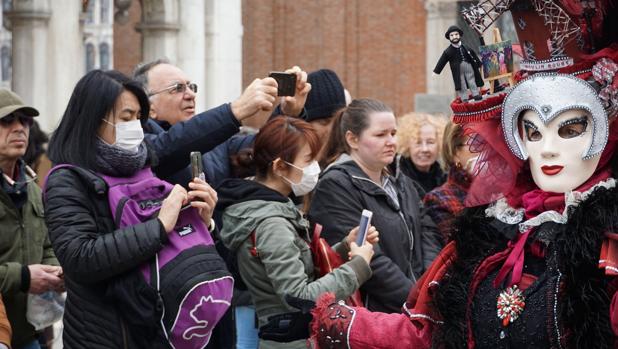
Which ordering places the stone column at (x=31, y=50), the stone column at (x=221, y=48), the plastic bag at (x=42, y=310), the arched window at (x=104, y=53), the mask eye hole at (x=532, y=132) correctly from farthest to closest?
1. the arched window at (x=104, y=53)
2. the stone column at (x=221, y=48)
3. the stone column at (x=31, y=50)
4. the plastic bag at (x=42, y=310)
5. the mask eye hole at (x=532, y=132)

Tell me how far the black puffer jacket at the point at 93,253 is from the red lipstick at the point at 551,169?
1.67 m

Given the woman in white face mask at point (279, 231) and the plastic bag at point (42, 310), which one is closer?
the woman in white face mask at point (279, 231)

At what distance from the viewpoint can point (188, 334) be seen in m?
5.03

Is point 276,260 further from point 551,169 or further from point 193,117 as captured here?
point 551,169

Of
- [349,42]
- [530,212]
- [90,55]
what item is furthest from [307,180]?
[90,55]

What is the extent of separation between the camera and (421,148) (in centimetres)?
955

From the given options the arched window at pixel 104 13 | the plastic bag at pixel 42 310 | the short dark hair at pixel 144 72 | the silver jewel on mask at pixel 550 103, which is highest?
the arched window at pixel 104 13

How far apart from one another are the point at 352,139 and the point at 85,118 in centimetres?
197

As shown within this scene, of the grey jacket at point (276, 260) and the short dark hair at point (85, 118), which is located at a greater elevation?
the short dark hair at point (85, 118)

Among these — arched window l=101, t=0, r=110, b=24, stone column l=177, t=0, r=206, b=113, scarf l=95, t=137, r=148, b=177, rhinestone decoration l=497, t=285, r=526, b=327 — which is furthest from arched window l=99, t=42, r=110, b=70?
rhinestone decoration l=497, t=285, r=526, b=327

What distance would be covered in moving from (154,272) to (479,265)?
1.48m

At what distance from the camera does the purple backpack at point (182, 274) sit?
4988 mm

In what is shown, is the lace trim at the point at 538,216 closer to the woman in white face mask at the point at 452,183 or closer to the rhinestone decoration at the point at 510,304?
the rhinestone decoration at the point at 510,304

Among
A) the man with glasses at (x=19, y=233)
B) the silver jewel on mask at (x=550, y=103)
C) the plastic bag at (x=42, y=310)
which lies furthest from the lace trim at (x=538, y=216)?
the plastic bag at (x=42, y=310)
